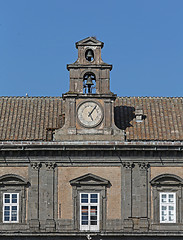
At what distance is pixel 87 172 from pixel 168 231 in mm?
5614

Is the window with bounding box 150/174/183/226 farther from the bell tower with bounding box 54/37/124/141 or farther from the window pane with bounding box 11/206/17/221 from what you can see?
the window pane with bounding box 11/206/17/221

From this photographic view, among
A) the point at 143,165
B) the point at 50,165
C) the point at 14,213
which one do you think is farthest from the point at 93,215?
the point at 14,213

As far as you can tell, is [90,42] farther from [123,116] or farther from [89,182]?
[89,182]

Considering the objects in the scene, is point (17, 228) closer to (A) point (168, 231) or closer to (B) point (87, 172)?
(B) point (87, 172)

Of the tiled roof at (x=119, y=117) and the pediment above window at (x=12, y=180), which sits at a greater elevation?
the tiled roof at (x=119, y=117)

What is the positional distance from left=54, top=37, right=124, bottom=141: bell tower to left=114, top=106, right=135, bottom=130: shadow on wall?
4.74ft

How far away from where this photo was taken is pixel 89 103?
47.3 m

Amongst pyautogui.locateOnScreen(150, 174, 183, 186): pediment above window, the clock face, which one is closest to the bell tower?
the clock face

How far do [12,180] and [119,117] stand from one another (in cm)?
756

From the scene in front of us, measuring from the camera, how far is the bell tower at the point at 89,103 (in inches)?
1848

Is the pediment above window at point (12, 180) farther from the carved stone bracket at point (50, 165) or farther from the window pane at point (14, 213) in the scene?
the carved stone bracket at point (50, 165)

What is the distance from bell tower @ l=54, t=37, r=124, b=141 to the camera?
4694 centimetres

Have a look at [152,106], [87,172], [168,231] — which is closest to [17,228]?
[87,172]

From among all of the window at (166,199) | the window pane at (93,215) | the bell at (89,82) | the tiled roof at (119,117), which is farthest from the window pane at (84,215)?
the bell at (89,82)
